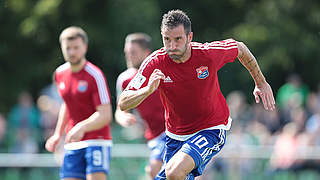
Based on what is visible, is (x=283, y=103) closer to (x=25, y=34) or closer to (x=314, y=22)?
(x=314, y=22)

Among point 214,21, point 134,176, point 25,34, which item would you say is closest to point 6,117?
point 25,34

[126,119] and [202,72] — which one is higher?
[202,72]

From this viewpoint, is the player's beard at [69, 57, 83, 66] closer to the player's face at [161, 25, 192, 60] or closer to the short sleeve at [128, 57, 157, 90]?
the short sleeve at [128, 57, 157, 90]

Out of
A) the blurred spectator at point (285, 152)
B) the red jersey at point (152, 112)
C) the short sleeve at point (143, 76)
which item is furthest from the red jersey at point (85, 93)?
the blurred spectator at point (285, 152)

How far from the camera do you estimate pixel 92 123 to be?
843 centimetres

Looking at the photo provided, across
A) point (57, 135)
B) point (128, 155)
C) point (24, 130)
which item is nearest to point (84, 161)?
point (57, 135)

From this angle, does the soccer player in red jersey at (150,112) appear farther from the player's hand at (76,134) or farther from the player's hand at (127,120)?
the player's hand at (76,134)

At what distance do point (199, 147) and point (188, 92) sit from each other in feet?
2.06

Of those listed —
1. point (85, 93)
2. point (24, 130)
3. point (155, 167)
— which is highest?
point (85, 93)

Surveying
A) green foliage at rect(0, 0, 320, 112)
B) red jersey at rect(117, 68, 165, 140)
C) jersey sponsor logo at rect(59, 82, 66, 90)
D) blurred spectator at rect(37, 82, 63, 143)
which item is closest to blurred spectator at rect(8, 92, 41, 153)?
blurred spectator at rect(37, 82, 63, 143)

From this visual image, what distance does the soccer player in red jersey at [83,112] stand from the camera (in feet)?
28.2

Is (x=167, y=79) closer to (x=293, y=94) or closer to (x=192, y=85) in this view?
(x=192, y=85)

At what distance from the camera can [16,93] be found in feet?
60.3

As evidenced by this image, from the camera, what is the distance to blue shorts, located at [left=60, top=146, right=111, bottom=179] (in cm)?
864
